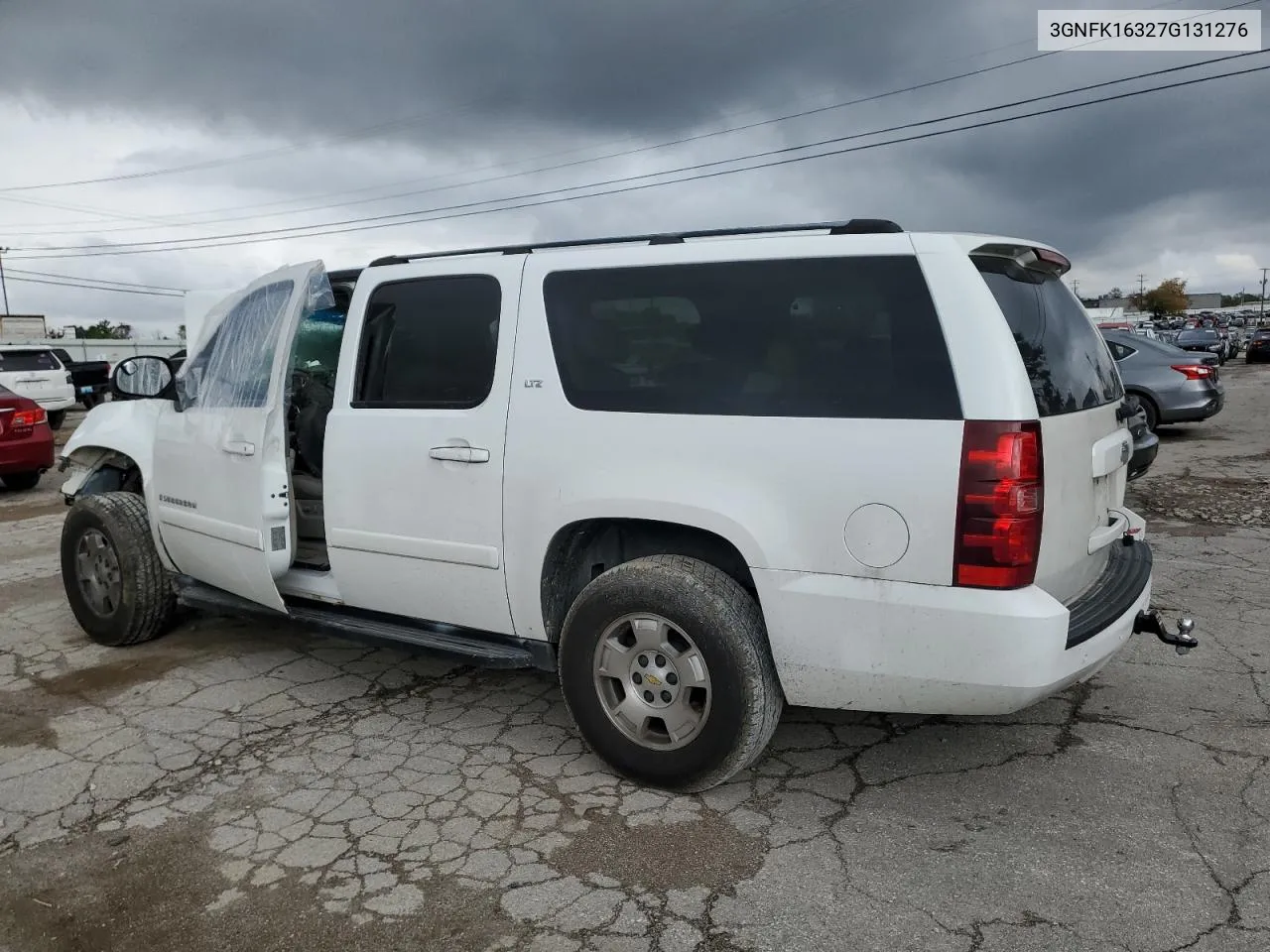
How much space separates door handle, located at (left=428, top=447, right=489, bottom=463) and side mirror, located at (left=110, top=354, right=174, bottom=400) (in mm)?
1998

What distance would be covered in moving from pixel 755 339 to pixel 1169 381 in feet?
37.7

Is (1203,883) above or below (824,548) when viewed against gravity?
below

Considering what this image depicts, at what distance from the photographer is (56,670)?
16.0 ft

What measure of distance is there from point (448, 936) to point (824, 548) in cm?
151

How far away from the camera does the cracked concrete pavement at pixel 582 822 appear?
264 centimetres

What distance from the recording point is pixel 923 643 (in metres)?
2.88

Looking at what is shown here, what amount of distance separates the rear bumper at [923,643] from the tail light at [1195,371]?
11.0 m

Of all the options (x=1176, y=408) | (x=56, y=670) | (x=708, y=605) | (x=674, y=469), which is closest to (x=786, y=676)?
(x=708, y=605)

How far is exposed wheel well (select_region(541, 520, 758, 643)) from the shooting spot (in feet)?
11.0

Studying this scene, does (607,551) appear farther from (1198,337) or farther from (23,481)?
(1198,337)

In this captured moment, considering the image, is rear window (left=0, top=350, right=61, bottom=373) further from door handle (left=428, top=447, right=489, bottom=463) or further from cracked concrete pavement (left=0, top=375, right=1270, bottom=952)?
door handle (left=428, top=447, right=489, bottom=463)

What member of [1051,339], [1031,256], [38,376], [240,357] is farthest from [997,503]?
[38,376]

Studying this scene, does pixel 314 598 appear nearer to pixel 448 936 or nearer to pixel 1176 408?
pixel 448 936

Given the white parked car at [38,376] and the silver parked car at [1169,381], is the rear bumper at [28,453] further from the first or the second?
the silver parked car at [1169,381]
